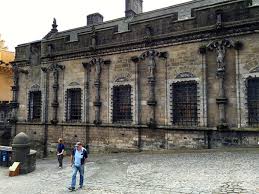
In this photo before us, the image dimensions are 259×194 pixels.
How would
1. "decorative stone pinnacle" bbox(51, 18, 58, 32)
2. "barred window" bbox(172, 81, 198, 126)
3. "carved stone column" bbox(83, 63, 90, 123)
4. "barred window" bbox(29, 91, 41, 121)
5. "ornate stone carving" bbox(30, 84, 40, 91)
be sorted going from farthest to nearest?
"decorative stone pinnacle" bbox(51, 18, 58, 32), "barred window" bbox(29, 91, 41, 121), "ornate stone carving" bbox(30, 84, 40, 91), "carved stone column" bbox(83, 63, 90, 123), "barred window" bbox(172, 81, 198, 126)

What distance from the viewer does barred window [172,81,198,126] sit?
13.2m

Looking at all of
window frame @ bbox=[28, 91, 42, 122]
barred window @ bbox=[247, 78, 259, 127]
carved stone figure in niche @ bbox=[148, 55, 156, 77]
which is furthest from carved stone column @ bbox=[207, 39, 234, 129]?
window frame @ bbox=[28, 91, 42, 122]

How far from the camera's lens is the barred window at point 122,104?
50.2ft

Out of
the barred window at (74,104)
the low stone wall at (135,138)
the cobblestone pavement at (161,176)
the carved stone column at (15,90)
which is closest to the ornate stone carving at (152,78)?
the low stone wall at (135,138)

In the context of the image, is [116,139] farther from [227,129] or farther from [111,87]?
[227,129]

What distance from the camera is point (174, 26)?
13.9 meters

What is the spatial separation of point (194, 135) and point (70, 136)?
8.44 m

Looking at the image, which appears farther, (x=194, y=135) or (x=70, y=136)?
(x=70, y=136)

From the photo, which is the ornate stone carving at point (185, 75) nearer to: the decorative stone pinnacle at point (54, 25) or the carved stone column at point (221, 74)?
the carved stone column at point (221, 74)

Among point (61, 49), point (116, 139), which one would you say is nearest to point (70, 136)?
point (116, 139)

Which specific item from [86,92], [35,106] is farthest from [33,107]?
[86,92]

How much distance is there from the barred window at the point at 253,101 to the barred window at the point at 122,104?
6.43 metres

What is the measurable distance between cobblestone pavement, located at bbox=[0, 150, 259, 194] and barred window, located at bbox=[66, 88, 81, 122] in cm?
561

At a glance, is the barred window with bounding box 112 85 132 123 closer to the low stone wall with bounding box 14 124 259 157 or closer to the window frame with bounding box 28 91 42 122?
the low stone wall with bounding box 14 124 259 157
